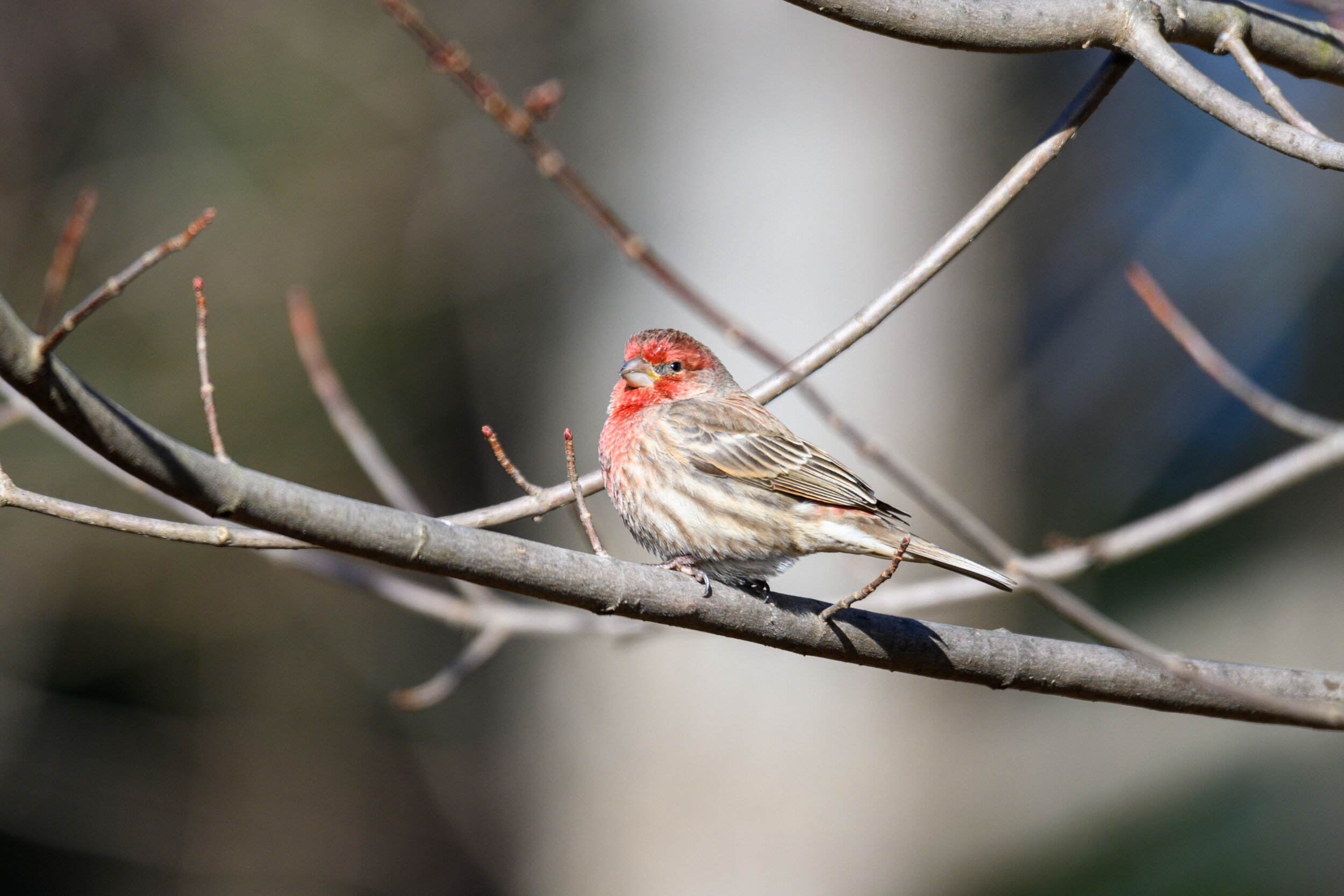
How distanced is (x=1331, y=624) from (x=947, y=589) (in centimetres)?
406

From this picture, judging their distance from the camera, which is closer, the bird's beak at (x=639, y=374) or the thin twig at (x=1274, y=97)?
the thin twig at (x=1274, y=97)

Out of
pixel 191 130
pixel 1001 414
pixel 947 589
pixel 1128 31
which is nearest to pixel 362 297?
pixel 191 130

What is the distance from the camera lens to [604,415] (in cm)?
749

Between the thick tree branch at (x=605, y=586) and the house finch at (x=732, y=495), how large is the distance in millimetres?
715

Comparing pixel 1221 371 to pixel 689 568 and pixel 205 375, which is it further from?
pixel 205 375

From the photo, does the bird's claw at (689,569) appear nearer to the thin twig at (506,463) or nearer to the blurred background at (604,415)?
the thin twig at (506,463)

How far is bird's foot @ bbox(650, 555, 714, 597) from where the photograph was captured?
9.30 feet

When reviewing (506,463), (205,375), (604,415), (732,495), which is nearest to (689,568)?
(732,495)

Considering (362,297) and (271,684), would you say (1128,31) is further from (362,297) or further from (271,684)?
(271,684)

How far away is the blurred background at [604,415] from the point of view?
6.99 metres

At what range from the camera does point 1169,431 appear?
874cm

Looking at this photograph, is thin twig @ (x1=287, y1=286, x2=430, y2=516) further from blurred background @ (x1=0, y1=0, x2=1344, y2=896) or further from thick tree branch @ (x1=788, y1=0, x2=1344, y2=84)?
thick tree branch @ (x1=788, y1=0, x2=1344, y2=84)

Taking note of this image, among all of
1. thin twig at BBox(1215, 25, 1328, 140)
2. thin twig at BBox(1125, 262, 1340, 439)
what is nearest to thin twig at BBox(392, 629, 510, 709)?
thin twig at BBox(1125, 262, 1340, 439)

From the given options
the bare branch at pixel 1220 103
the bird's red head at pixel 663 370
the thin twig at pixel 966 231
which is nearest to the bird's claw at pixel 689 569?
the thin twig at pixel 966 231
